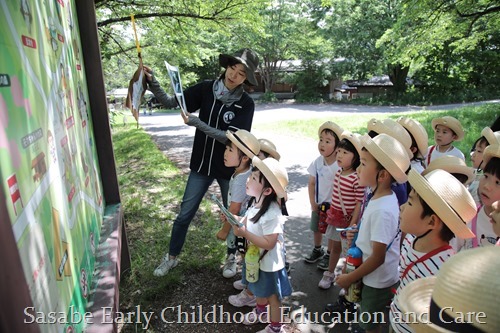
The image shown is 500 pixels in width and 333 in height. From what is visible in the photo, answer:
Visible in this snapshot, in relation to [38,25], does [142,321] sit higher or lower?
lower

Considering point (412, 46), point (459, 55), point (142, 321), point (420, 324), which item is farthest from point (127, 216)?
point (459, 55)

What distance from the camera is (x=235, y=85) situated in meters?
3.23

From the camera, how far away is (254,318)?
2773 mm

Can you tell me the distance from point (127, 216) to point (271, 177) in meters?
3.38

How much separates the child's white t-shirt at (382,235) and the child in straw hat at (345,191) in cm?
53

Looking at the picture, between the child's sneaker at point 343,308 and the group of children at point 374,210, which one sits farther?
the child's sneaker at point 343,308

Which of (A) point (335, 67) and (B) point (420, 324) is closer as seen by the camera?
(B) point (420, 324)

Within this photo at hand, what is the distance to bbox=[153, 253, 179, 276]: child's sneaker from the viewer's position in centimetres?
338

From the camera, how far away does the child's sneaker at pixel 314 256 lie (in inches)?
147

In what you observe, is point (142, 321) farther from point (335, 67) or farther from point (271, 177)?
point (335, 67)

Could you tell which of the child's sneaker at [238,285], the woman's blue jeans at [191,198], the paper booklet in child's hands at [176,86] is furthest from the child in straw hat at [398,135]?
the paper booklet in child's hands at [176,86]

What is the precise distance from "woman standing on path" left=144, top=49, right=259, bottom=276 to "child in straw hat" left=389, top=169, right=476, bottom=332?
180cm

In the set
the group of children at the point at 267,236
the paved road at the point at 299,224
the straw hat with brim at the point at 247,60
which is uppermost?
the straw hat with brim at the point at 247,60

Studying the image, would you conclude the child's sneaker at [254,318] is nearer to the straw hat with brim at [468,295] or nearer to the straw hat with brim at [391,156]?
the straw hat with brim at [391,156]
